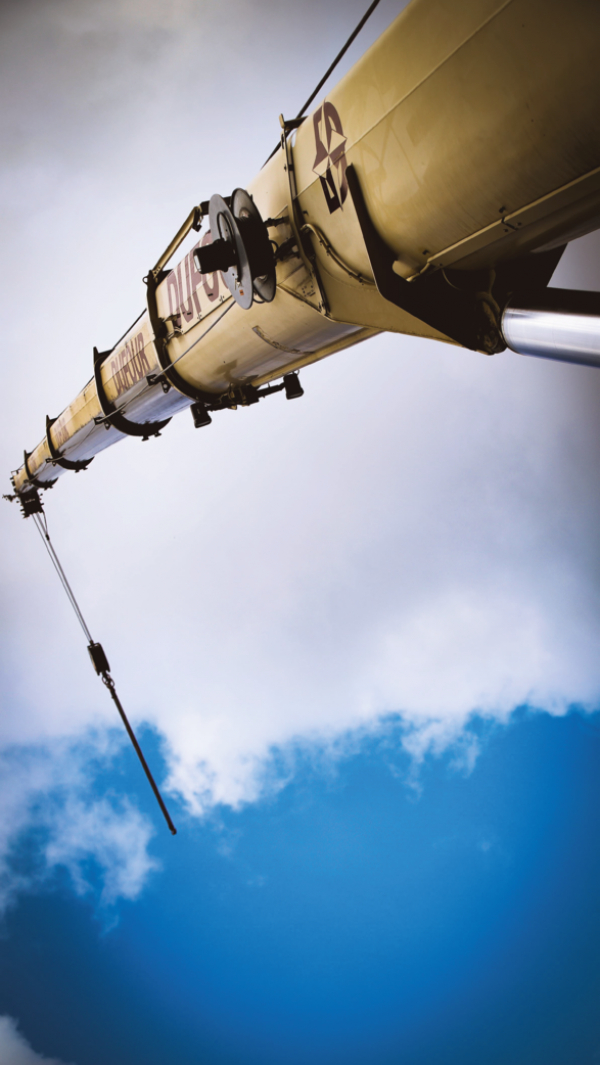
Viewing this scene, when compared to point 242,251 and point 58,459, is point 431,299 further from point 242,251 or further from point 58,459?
point 58,459

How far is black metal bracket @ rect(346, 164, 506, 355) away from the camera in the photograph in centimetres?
226

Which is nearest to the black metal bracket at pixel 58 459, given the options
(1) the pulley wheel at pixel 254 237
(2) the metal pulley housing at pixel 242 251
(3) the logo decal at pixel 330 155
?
(2) the metal pulley housing at pixel 242 251

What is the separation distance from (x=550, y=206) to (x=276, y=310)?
1.63 m

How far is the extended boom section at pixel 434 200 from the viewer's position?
1582 millimetres

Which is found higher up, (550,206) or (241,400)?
(241,400)

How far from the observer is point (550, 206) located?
187 cm

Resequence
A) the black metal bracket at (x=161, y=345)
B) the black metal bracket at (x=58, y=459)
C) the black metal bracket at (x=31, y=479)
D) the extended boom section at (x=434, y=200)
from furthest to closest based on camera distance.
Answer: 1. the black metal bracket at (x=31, y=479)
2. the black metal bracket at (x=58, y=459)
3. the black metal bracket at (x=161, y=345)
4. the extended boom section at (x=434, y=200)

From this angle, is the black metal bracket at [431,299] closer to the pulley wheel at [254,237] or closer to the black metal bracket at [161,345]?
the pulley wheel at [254,237]

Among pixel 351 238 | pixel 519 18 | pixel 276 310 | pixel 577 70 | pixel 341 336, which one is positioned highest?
pixel 341 336

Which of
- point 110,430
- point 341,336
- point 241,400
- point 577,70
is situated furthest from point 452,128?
point 110,430

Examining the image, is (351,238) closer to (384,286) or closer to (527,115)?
(384,286)

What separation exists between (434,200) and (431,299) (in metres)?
0.44

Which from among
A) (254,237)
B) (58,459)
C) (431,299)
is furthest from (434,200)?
(58,459)

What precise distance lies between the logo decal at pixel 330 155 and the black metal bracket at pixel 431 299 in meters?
0.08
